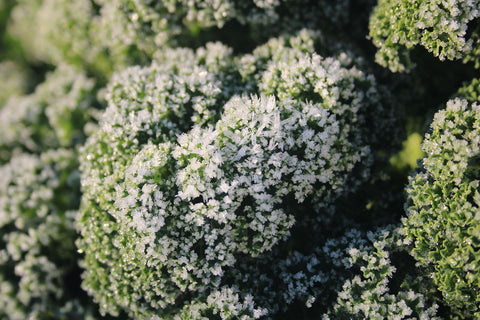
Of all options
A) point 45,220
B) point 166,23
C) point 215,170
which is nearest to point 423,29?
point 215,170

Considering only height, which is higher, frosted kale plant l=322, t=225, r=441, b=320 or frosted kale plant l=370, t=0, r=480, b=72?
frosted kale plant l=370, t=0, r=480, b=72

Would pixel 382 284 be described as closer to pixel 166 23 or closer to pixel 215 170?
pixel 215 170

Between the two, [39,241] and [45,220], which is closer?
[39,241]

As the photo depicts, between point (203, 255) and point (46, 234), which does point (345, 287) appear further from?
point (46, 234)

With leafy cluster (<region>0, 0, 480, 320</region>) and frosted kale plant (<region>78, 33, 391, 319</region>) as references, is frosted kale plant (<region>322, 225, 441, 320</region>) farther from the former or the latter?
frosted kale plant (<region>78, 33, 391, 319</region>)

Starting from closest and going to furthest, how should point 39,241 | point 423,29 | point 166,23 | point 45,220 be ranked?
point 423,29 → point 166,23 → point 39,241 → point 45,220

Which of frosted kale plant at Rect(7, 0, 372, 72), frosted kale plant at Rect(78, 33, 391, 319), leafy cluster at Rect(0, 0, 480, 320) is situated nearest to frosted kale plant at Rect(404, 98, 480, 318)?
leafy cluster at Rect(0, 0, 480, 320)

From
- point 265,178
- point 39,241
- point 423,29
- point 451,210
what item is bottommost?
point 39,241
